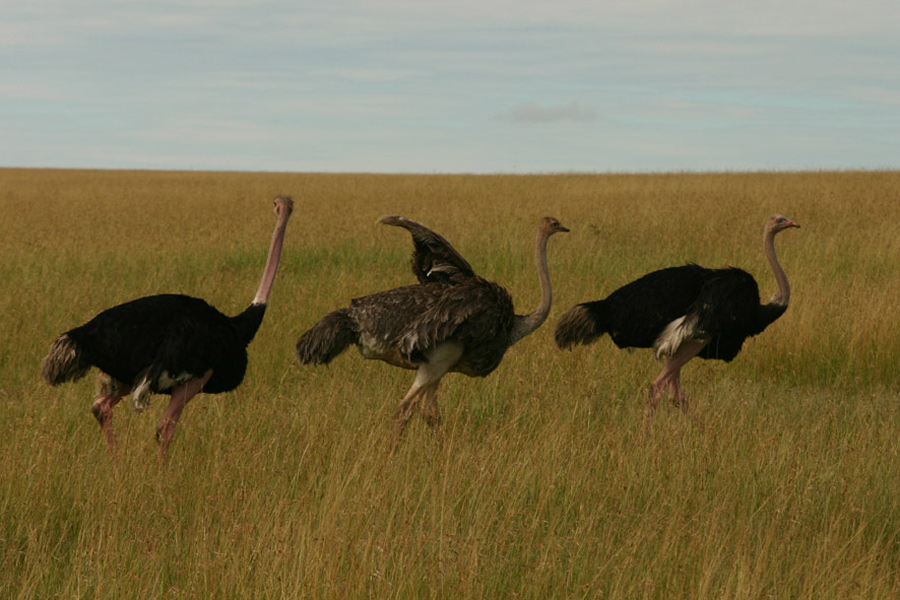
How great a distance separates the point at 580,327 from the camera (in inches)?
268

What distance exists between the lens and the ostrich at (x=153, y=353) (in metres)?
5.10

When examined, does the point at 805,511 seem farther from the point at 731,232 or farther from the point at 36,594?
the point at 731,232

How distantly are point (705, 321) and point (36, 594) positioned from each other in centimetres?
423

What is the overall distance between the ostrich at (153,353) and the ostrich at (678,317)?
2502mm

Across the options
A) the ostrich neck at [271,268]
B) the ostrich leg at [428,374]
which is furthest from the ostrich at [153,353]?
the ostrich leg at [428,374]

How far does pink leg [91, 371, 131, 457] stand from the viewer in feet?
17.5

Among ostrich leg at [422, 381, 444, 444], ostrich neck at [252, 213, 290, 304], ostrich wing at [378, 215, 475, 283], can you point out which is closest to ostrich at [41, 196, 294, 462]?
ostrich neck at [252, 213, 290, 304]

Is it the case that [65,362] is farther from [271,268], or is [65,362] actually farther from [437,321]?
[437,321]

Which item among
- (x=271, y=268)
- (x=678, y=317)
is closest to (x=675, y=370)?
(x=678, y=317)

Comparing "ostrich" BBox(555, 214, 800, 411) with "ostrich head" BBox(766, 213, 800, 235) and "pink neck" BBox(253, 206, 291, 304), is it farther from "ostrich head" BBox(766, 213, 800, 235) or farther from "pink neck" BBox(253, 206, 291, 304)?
"pink neck" BBox(253, 206, 291, 304)

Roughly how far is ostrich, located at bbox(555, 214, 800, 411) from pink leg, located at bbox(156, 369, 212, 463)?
258 centimetres

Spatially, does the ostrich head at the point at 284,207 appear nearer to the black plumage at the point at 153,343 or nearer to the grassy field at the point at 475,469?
the black plumage at the point at 153,343

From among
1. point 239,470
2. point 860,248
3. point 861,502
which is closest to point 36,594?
point 239,470

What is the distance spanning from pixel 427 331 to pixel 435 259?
2.70ft
